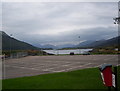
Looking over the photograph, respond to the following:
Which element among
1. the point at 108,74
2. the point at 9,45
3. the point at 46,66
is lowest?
the point at 46,66

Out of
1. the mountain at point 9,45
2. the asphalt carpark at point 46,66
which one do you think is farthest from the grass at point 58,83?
the mountain at point 9,45

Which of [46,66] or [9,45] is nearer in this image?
[46,66]

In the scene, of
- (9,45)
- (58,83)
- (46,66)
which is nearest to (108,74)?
(58,83)

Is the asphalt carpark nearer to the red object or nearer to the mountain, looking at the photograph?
the red object

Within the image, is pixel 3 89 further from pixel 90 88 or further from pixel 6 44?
pixel 6 44

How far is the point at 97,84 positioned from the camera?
7.86 m

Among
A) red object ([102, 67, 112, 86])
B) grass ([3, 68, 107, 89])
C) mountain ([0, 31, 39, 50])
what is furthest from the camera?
mountain ([0, 31, 39, 50])

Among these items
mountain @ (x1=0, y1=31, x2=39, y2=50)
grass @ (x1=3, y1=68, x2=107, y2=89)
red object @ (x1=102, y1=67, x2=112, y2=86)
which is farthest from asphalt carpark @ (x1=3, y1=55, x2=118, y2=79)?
→ mountain @ (x1=0, y1=31, x2=39, y2=50)

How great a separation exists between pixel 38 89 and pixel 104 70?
3.83 metres

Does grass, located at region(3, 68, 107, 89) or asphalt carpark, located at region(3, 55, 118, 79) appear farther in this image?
asphalt carpark, located at region(3, 55, 118, 79)

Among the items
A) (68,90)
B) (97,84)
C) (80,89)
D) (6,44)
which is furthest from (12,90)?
(6,44)

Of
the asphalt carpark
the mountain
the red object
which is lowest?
the asphalt carpark

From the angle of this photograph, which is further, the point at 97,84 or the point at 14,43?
the point at 14,43

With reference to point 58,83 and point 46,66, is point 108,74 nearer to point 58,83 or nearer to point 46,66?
point 58,83
